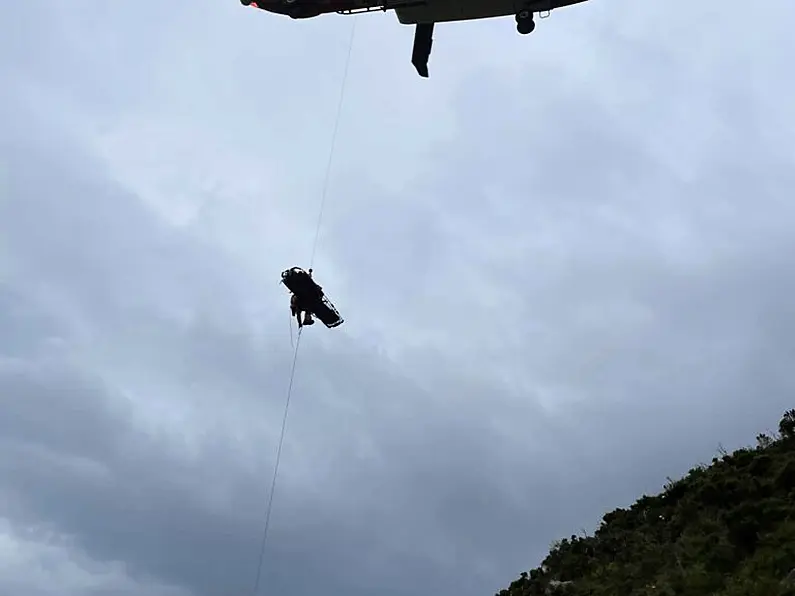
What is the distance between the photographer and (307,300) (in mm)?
25078

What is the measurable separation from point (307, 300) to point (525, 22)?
1048cm

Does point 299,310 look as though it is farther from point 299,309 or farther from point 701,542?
point 701,542

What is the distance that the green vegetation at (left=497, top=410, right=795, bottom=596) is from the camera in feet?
40.9

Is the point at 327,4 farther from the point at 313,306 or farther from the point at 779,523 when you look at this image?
the point at 779,523

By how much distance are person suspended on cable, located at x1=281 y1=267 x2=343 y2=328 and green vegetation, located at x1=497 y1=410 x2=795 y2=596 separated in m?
9.78

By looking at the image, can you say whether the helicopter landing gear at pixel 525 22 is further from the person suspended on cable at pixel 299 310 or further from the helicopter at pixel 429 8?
the person suspended on cable at pixel 299 310

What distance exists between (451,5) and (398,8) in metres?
1.53

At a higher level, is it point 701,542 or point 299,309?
point 299,309

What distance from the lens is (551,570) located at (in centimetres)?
1920

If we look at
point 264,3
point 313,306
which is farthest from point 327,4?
point 313,306

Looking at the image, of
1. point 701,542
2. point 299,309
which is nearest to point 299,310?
point 299,309

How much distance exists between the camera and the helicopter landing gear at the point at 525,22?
76.5 ft

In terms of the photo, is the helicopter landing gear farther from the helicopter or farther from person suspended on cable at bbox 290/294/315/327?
person suspended on cable at bbox 290/294/315/327

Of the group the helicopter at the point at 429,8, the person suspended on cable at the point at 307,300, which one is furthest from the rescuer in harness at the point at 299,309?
the helicopter at the point at 429,8
